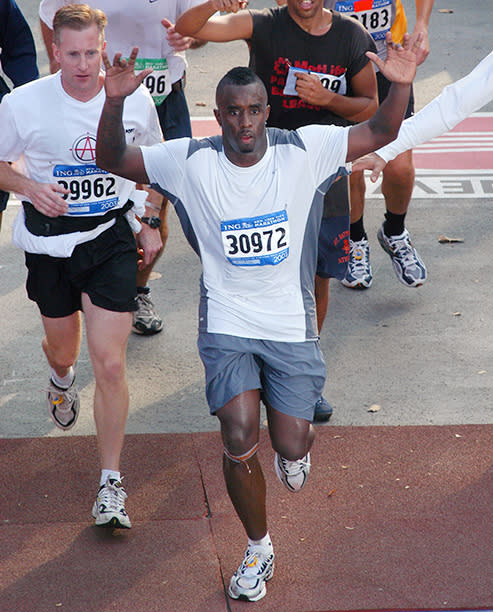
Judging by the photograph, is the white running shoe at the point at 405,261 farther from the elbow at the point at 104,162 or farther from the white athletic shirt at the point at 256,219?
the elbow at the point at 104,162

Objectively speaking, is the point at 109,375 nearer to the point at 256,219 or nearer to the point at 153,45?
the point at 256,219

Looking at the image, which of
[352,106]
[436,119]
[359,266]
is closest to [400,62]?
[436,119]

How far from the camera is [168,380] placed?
5984 millimetres

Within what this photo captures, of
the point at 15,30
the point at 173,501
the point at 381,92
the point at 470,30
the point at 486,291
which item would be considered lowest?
the point at 470,30

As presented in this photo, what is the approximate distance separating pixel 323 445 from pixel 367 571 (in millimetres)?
1090

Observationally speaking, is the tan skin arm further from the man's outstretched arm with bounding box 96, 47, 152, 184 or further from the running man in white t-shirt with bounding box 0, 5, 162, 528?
the man's outstretched arm with bounding box 96, 47, 152, 184

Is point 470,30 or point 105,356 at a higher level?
point 105,356

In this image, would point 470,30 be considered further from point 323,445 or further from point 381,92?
point 323,445

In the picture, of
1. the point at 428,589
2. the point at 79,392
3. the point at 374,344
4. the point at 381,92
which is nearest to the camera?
the point at 428,589

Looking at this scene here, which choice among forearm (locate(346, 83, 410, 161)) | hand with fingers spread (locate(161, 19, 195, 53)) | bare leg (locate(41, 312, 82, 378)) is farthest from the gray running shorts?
hand with fingers spread (locate(161, 19, 195, 53))

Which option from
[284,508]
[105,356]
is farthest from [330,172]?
[284,508]

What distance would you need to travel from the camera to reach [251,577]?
13.5 feet

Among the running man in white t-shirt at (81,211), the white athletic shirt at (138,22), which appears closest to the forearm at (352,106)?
the running man in white t-shirt at (81,211)

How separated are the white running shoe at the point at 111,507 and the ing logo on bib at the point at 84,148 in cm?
142
